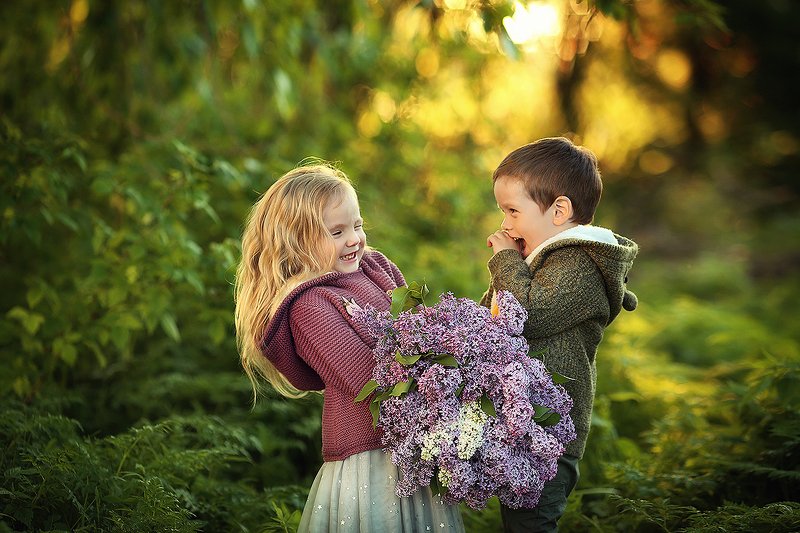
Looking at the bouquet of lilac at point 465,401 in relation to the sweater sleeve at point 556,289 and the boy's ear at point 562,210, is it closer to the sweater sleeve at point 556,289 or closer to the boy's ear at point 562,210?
the sweater sleeve at point 556,289

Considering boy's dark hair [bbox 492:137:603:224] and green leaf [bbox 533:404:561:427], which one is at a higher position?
boy's dark hair [bbox 492:137:603:224]

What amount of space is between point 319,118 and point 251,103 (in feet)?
4.32

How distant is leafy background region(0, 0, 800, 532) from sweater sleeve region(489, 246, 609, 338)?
992mm

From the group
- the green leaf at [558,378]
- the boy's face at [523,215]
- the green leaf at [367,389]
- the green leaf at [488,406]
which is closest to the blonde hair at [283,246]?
the green leaf at [367,389]

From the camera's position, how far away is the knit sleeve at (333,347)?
2781 millimetres

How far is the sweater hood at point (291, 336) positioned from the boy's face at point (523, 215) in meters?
0.56

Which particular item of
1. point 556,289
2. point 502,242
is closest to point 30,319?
point 502,242

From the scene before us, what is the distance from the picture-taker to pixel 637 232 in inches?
619

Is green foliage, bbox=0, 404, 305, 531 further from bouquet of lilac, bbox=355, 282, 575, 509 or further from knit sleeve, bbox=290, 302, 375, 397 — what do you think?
bouquet of lilac, bbox=355, 282, 575, 509

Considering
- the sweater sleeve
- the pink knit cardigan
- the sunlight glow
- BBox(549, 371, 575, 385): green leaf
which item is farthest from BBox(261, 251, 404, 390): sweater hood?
the sunlight glow

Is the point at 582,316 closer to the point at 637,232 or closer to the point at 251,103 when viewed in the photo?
the point at 251,103

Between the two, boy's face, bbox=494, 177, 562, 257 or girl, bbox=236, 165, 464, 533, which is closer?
girl, bbox=236, 165, 464, 533

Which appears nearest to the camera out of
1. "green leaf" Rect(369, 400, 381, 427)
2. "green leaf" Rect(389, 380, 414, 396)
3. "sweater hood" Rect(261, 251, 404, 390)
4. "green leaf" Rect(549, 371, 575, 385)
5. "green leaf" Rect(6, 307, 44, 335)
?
"green leaf" Rect(389, 380, 414, 396)

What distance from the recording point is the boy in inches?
112
